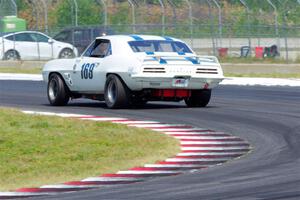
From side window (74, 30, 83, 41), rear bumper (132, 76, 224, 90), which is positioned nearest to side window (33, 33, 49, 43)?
side window (74, 30, 83, 41)

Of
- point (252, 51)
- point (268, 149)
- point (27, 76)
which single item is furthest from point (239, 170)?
point (252, 51)

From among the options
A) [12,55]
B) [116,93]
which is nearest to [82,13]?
[12,55]

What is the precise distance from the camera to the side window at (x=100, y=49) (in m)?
21.7

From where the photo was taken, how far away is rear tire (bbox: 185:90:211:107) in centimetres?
2166

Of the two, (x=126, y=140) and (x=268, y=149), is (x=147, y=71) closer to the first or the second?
(x=126, y=140)

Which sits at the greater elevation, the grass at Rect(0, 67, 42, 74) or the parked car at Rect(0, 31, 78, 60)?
the parked car at Rect(0, 31, 78, 60)

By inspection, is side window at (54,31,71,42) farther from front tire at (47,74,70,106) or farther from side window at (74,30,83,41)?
front tire at (47,74,70,106)

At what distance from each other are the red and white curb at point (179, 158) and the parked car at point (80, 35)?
71.8ft

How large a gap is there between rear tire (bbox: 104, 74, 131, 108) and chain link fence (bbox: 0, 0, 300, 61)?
1788 cm

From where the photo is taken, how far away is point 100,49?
2192 centimetres

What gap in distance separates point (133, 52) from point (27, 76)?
15.0m

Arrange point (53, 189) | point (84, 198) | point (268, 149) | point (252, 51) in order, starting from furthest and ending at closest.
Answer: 1. point (252, 51)
2. point (268, 149)
3. point (53, 189)
4. point (84, 198)

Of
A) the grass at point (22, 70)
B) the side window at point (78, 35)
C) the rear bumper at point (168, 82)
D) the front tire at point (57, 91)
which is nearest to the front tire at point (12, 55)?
the grass at point (22, 70)

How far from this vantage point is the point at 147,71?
2031 centimetres
